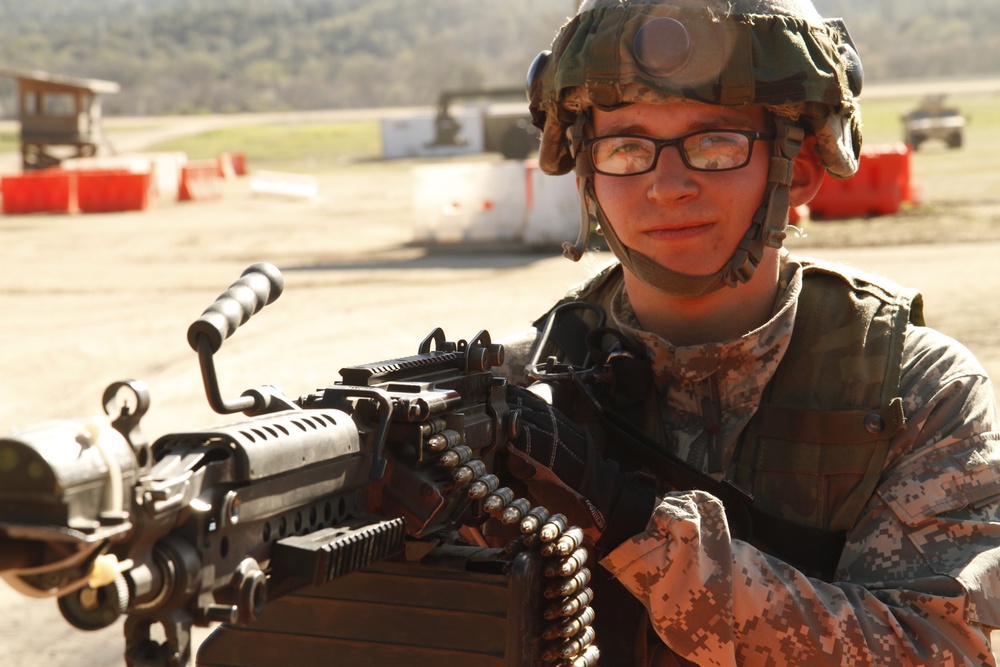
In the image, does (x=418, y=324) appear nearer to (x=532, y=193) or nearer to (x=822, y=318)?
(x=532, y=193)

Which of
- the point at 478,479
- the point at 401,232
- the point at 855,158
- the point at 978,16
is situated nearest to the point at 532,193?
the point at 401,232

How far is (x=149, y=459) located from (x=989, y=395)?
211 cm

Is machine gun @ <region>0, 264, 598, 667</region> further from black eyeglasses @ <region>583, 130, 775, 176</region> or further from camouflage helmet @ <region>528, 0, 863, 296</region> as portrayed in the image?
camouflage helmet @ <region>528, 0, 863, 296</region>

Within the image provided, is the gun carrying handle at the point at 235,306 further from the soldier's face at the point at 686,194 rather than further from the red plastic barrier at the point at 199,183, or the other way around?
the red plastic barrier at the point at 199,183

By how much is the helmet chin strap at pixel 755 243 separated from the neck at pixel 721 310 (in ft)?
0.32

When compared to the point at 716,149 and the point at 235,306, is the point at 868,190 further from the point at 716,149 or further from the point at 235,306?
the point at 235,306

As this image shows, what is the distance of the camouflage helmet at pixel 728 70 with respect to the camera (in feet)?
10.3

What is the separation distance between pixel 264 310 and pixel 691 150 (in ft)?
33.4

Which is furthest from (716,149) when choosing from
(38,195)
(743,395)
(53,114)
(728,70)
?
(53,114)

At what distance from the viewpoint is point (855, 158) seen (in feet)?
11.7

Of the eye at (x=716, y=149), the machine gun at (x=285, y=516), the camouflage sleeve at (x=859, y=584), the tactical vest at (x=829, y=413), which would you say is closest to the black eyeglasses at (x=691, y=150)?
the eye at (x=716, y=149)

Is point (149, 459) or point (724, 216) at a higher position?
point (724, 216)

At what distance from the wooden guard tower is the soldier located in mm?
30501

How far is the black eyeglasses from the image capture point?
10.3 ft
